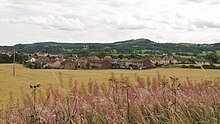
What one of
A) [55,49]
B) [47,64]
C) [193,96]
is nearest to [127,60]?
[47,64]

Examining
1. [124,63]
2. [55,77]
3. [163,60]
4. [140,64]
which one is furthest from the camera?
[124,63]

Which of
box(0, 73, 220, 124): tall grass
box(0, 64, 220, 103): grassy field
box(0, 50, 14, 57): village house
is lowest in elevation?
box(0, 64, 220, 103): grassy field

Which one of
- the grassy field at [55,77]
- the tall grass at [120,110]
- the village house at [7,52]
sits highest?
the village house at [7,52]

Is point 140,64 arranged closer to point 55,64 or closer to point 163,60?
point 163,60

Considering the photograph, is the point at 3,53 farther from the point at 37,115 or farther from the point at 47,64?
the point at 37,115

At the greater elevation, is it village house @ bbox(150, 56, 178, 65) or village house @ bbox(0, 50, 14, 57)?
village house @ bbox(0, 50, 14, 57)

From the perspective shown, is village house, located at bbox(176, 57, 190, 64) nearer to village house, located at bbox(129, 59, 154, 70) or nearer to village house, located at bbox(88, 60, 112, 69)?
village house, located at bbox(129, 59, 154, 70)

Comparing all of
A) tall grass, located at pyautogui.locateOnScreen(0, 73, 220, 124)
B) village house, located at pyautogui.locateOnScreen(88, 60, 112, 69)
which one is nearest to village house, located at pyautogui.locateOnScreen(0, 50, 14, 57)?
village house, located at pyautogui.locateOnScreen(88, 60, 112, 69)

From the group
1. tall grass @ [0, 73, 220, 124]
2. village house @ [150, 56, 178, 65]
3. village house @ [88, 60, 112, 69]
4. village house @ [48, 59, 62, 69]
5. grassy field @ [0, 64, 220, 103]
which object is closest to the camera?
tall grass @ [0, 73, 220, 124]

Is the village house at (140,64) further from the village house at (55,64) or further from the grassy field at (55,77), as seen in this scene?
the grassy field at (55,77)

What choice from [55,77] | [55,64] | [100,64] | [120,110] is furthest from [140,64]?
[55,77]

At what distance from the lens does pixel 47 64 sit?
90000mm

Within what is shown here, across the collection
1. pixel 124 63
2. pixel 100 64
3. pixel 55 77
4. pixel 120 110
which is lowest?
pixel 100 64

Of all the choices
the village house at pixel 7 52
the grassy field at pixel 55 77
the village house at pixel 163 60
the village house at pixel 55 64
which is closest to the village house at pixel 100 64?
the village house at pixel 55 64
